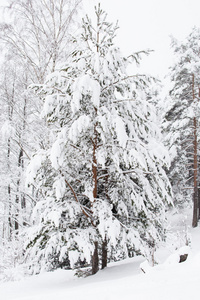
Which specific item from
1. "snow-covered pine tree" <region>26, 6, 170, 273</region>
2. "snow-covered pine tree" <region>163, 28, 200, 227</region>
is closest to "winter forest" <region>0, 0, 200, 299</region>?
"snow-covered pine tree" <region>26, 6, 170, 273</region>

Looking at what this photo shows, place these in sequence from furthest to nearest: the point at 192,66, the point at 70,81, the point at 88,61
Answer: the point at 192,66, the point at 88,61, the point at 70,81

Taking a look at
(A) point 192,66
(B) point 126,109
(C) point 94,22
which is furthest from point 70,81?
(A) point 192,66

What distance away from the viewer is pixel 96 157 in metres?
5.64

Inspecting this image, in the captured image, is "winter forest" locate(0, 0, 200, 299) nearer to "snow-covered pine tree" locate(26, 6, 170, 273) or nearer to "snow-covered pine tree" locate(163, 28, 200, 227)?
"snow-covered pine tree" locate(26, 6, 170, 273)

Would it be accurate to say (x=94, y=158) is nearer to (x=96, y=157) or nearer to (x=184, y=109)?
(x=96, y=157)

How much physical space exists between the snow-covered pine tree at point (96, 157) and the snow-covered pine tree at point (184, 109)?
7.83 metres

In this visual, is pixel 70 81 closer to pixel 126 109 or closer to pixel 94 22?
pixel 126 109

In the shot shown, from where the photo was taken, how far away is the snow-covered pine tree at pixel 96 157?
17.0 feet

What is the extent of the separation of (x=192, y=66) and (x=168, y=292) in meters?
12.7

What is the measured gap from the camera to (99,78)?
561cm

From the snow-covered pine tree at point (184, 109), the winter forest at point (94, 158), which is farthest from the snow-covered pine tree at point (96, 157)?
the snow-covered pine tree at point (184, 109)

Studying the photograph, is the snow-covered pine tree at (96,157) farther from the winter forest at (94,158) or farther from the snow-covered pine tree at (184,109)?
Answer: the snow-covered pine tree at (184,109)

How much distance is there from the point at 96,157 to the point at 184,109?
1034 centimetres

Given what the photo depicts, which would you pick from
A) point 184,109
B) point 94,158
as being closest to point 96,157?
point 94,158
